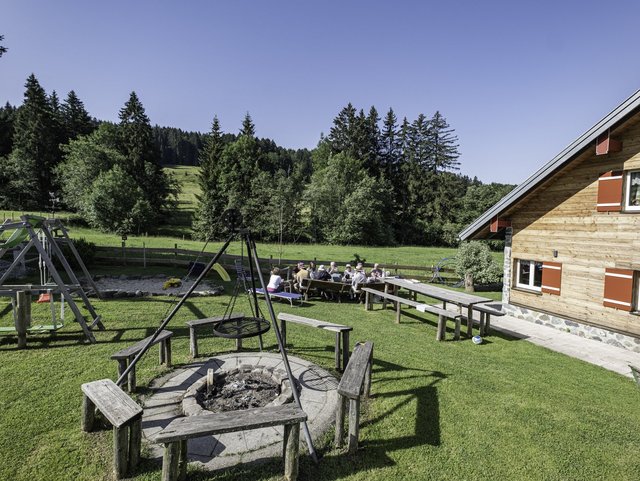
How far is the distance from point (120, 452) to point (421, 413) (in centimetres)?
383

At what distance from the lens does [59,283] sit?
7.51 m

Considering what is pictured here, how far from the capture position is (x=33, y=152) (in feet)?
149

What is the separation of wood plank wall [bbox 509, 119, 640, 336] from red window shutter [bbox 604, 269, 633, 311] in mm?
142

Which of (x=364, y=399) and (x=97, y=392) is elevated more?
(x=97, y=392)

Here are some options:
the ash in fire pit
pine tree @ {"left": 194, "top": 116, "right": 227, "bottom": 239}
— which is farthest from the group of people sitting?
pine tree @ {"left": 194, "top": 116, "right": 227, "bottom": 239}

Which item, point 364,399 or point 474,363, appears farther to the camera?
point 474,363

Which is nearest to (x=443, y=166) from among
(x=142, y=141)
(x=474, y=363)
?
(x=142, y=141)

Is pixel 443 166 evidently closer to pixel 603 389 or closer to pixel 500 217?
pixel 500 217

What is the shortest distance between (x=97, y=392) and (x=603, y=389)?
8152 mm

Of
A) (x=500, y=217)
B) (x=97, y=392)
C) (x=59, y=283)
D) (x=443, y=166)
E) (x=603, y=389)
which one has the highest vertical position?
(x=443, y=166)

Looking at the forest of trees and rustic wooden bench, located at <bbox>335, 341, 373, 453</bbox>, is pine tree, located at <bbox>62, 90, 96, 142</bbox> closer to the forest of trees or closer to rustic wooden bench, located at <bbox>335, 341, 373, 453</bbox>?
the forest of trees

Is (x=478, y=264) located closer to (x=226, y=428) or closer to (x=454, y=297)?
(x=454, y=297)

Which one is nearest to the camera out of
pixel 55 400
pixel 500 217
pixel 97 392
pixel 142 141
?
pixel 97 392

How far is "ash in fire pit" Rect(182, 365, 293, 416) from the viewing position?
481 centimetres
